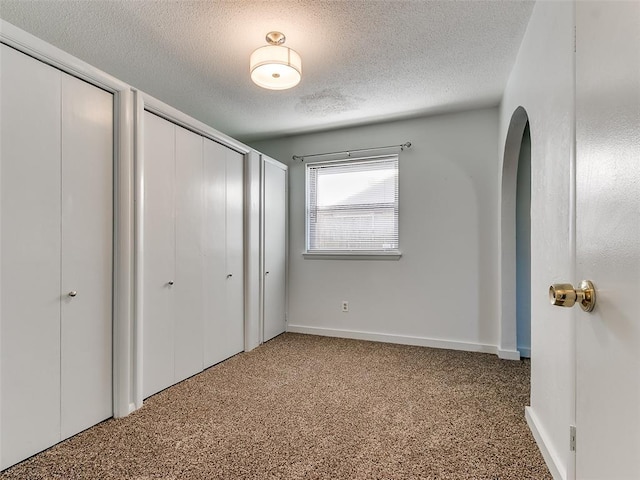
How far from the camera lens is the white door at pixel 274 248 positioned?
11.7 feet

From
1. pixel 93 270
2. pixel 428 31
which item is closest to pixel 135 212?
pixel 93 270

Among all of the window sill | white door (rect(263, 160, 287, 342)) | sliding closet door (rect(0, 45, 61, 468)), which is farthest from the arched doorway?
sliding closet door (rect(0, 45, 61, 468))

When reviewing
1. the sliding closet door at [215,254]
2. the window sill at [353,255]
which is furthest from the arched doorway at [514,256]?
the sliding closet door at [215,254]

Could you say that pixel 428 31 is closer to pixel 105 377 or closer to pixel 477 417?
pixel 477 417

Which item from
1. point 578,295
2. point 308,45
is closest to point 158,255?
point 308,45

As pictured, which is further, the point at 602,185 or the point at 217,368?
the point at 217,368

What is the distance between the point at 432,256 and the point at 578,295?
2.77 metres

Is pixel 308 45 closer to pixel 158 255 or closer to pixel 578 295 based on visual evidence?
pixel 158 255

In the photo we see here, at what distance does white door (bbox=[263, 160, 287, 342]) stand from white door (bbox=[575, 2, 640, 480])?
301cm

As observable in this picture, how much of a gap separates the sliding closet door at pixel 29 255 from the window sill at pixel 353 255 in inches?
99.5

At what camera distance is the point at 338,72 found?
2.51 metres

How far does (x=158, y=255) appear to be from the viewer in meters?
2.30

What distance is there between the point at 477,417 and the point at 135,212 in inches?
97.6

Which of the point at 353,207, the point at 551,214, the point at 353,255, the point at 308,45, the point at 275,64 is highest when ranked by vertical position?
the point at 308,45
